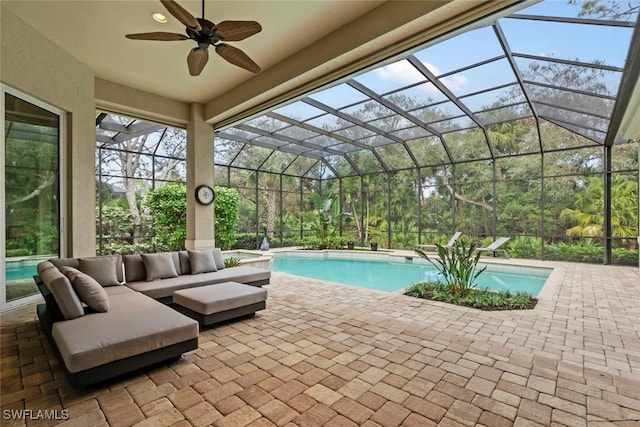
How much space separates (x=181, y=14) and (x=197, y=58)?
0.83 m

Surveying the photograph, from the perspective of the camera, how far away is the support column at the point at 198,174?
23.9ft

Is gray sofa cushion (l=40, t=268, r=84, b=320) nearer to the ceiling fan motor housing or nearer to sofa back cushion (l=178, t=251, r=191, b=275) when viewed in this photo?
sofa back cushion (l=178, t=251, r=191, b=275)

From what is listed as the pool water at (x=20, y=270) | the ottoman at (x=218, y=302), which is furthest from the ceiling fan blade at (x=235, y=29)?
the pool water at (x=20, y=270)

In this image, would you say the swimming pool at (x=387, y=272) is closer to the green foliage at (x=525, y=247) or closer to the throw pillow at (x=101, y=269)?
the green foliage at (x=525, y=247)

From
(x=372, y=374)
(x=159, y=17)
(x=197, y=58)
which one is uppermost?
(x=159, y=17)

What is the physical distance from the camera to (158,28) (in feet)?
14.4

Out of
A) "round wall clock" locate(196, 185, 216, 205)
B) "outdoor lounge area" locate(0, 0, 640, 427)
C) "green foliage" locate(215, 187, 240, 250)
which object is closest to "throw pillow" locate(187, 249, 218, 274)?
"outdoor lounge area" locate(0, 0, 640, 427)

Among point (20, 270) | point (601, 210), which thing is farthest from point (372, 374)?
point (601, 210)

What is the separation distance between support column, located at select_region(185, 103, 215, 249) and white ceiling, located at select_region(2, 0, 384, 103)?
1.45 m

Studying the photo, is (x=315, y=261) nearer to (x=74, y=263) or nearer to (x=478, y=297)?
(x=478, y=297)

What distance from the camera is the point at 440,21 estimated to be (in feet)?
12.0

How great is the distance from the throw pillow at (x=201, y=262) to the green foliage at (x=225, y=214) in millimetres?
3613

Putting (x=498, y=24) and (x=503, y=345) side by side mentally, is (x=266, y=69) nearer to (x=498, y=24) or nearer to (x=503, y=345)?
(x=498, y=24)

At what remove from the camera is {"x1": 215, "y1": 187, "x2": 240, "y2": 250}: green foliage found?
8.96 meters
